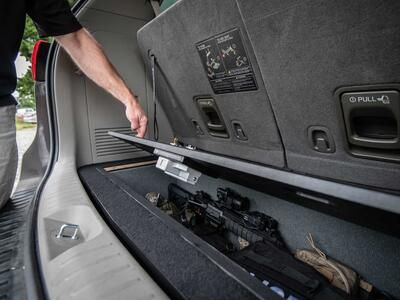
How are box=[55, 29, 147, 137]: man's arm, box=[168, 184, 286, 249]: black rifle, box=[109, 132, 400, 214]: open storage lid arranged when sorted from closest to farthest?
box=[109, 132, 400, 214]: open storage lid
box=[55, 29, 147, 137]: man's arm
box=[168, 184, 286, 249]: black rifle

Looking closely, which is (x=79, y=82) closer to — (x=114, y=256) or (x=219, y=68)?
(x=219, y=68)

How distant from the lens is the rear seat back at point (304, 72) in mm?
667

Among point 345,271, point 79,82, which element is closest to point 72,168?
point 79,82

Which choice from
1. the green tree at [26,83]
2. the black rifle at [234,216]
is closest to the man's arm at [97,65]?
the black rifle at [234,216]

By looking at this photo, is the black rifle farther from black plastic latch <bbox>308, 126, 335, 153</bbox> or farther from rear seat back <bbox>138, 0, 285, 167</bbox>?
black plastic latch <bbox>308, 126, 335, 153</bbox>

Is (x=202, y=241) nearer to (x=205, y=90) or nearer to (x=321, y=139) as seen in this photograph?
(x=321, y=139)

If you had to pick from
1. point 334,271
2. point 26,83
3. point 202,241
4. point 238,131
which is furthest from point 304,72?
point 26,83

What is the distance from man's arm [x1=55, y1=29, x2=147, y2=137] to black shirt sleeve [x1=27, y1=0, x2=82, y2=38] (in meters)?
0.03

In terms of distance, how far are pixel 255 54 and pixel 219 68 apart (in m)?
0.22

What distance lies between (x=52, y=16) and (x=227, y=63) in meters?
0.76

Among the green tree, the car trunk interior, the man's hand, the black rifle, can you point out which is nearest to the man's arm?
the man's hand

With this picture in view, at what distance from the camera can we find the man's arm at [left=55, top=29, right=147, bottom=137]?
1093 millimetres

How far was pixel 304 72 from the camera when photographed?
840 millimetres

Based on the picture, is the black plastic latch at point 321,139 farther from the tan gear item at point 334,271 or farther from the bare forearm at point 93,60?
the bare forearm at point 93,60
